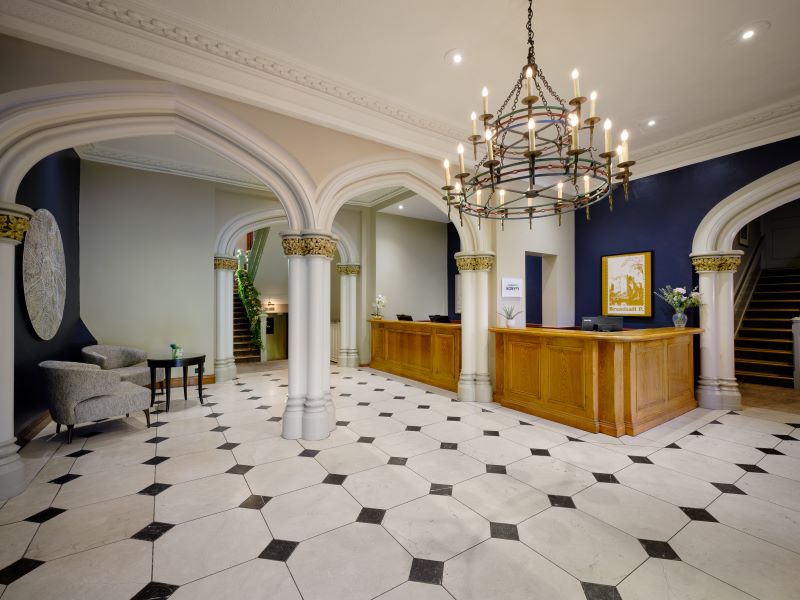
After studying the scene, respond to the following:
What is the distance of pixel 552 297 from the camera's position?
6.84 meters

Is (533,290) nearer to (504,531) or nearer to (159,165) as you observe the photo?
(504,531)

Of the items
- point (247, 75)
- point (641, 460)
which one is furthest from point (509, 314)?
point (247, 75)

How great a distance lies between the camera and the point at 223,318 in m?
6.84

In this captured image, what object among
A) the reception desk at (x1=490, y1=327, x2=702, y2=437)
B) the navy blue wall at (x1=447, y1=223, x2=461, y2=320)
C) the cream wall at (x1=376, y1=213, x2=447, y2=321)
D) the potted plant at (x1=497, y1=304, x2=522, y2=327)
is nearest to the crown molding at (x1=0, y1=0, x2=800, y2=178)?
the potted plant at (x1=497, y1=304, x2=522, y2=327)

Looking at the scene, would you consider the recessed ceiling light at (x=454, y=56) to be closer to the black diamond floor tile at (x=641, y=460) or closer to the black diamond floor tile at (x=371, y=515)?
the black diamond floor tile at (x=371, y=515)

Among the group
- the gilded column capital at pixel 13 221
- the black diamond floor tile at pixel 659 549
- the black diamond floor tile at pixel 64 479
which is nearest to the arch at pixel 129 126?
the gilded column capital at pixel 13 221

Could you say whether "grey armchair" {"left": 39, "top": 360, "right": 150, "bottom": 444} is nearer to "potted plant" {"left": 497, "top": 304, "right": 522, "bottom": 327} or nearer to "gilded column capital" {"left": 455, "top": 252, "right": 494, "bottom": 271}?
"gilded column capital" {"left": 455, "top": 252, "right": 494, "bottom": 271}

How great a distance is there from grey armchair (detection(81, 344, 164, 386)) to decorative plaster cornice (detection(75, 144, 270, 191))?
9.50 feet

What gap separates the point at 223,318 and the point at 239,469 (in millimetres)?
4286

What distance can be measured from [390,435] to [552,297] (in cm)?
443

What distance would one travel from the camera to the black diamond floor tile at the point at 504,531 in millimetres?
2236

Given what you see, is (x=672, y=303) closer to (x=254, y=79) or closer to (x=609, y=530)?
(x=609, y=530)

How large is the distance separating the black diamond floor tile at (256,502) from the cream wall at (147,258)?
4.38 meters

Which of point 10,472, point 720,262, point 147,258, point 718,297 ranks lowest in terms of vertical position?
point 10,472
